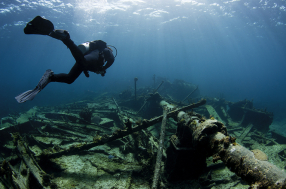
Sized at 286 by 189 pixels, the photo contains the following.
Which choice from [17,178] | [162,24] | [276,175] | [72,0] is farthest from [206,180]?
[162,24]

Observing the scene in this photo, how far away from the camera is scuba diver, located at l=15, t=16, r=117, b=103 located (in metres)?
2.55

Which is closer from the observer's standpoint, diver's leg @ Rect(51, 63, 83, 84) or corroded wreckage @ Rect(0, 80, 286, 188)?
corroded wreckage @ Rect(0, 80, 286, 188)

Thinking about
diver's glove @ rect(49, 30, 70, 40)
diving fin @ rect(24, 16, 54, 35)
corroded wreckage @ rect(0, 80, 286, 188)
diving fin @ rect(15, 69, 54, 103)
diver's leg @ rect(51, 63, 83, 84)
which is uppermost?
diving fin @ rect(24, 16, 54, 35)

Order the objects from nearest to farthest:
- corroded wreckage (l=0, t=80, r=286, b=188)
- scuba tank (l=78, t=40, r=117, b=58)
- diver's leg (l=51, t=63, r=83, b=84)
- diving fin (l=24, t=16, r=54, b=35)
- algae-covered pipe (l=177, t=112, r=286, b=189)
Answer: algae-covered pipe (l=177, t=112, r=286, b=189), corroded wreckage (l=0, t=80, r=286, b=188), diving fin (l=24, t=16, r=54, b=35), diver's leg (l=51, t=63, r=83, b=84), scuba tank (l=78, t=40, r=117, b=58)

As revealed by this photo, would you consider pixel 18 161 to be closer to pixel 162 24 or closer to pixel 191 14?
pixel 191 14

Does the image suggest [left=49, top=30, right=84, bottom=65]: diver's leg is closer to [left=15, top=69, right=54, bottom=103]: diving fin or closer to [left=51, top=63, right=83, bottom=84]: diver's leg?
[left=51, top=63, right=83, bottom=84]: diver's leg

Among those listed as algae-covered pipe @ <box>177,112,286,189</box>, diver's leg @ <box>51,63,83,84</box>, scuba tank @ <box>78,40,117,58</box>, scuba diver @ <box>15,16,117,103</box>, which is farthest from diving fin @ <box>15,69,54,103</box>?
algae-covered pipe @ <box>177,112,286,189</box>

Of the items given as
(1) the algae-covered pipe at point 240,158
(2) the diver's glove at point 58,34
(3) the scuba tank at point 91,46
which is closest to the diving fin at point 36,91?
(2) the diver's glove at point 58,34

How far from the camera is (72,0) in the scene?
21203mm

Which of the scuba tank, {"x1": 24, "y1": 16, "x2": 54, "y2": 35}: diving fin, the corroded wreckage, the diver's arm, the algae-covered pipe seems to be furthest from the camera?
the scuba tank

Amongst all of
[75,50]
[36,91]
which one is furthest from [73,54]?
[36,91]

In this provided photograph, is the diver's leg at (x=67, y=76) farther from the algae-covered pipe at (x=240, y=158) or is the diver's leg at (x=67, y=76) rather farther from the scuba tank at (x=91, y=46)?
the algae-covered pipe at (x=240, y=158)

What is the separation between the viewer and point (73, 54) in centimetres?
295

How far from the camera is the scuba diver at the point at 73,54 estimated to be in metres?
2.55
